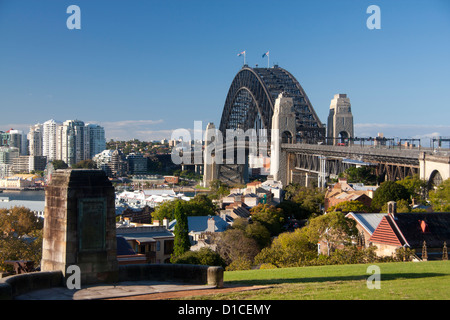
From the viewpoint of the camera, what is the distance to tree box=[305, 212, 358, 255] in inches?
1091

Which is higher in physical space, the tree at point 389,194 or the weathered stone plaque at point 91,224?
the weathered stone plaque at point 91,224

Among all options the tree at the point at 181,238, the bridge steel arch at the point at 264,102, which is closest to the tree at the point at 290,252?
the tree at the point at 181,238

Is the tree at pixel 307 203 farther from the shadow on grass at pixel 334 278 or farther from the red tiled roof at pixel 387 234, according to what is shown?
the shadow on grass at pixel 334 278

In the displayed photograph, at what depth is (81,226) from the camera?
41.9 feet

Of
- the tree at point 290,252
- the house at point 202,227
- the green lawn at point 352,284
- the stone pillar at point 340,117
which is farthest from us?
the stone pillar at point 340,117

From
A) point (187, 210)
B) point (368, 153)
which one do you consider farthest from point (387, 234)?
point (368, 153)

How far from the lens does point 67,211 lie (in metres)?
12.6

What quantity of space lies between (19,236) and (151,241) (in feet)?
51.8

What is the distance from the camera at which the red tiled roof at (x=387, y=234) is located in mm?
26891

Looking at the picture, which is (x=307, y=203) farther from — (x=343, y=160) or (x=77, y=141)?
(x=77, y=141)

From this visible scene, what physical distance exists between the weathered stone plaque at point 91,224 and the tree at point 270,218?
35209 millimetres

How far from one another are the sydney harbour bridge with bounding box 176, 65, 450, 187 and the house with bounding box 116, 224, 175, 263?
843 inches

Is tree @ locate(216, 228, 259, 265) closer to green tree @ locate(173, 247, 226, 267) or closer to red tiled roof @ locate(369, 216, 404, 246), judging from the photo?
green tree @ locate(173, 247, 226, 267)

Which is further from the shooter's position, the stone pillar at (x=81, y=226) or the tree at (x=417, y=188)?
the tree at (x=417, y=188)
